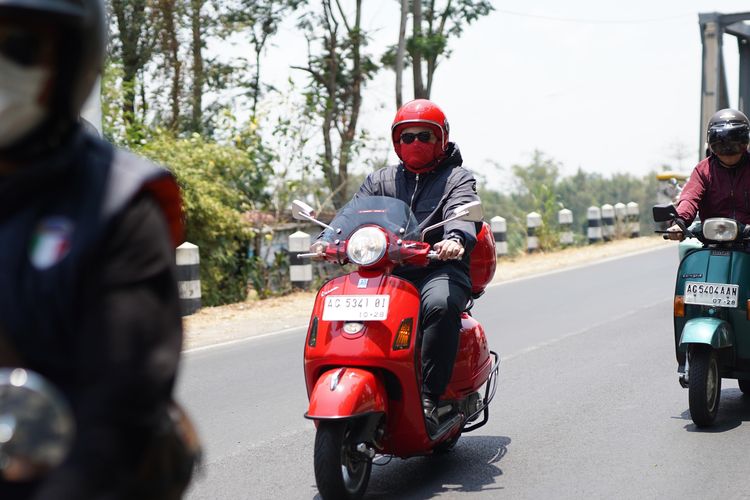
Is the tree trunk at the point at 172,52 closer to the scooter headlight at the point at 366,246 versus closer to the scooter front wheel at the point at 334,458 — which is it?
the scooter headlight at the point at 366,246

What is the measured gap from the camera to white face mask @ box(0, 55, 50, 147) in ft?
5.83

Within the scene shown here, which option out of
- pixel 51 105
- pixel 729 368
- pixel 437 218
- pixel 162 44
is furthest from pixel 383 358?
pixel 162 44

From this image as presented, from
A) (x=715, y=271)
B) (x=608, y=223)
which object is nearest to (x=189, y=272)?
(x=715, y=271)

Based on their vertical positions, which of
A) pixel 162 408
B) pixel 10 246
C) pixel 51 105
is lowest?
pixel 162 408

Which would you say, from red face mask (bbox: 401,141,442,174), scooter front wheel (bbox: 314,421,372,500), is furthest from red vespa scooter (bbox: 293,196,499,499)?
red face mask (bbox: 401,141,442,174)

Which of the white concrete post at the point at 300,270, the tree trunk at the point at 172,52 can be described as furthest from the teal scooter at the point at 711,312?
the tree trunk at the point at 172,52

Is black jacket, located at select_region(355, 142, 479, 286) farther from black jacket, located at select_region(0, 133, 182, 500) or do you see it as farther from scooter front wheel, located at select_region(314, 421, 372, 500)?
black jacket, located at select_region(0, 133, 182, 500)

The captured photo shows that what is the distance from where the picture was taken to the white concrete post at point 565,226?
82.6 ft

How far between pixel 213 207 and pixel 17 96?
13.6 metres

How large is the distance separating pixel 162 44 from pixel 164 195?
2418 cm

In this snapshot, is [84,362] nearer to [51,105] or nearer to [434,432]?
[51,105]

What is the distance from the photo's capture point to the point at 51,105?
1.81m

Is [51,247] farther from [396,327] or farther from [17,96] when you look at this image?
[396,327]

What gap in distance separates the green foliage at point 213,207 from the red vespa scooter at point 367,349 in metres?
9.69
